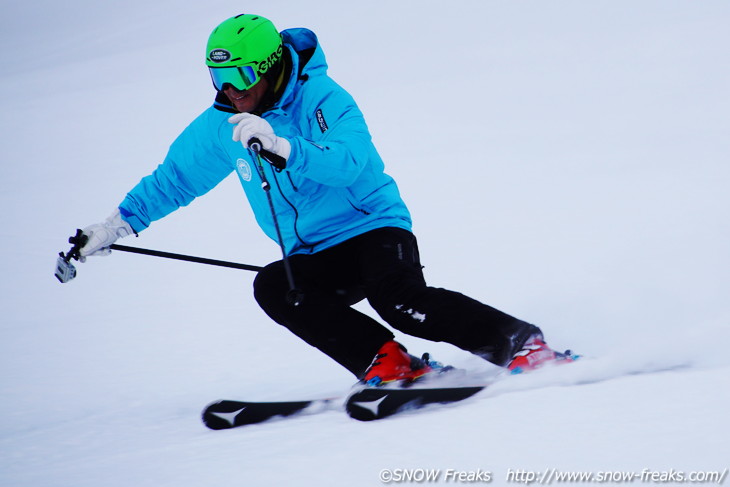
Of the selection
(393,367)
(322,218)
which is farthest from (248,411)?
(322,218)

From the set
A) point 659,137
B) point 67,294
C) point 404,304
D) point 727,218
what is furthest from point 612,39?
point 404,304

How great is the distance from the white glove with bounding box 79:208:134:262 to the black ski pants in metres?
0.81

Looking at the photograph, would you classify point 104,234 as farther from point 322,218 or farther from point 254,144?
point 254,144

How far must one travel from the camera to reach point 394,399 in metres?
2.75

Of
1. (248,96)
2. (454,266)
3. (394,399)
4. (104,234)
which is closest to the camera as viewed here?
(394,399)

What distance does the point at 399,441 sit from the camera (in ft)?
7.96

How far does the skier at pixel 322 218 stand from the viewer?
299 centimetres

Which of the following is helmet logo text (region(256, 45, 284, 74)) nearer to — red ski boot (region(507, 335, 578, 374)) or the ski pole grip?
the ski pole grip

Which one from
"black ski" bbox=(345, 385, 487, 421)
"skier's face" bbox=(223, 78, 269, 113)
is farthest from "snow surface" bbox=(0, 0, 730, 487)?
"skier's face" bbox=(223, 78, 269, 113)

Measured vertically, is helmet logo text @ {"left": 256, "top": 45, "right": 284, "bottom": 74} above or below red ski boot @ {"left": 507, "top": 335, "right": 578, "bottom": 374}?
above

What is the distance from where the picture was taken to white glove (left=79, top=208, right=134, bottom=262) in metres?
3.74

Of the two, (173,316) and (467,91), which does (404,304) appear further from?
(467,91)

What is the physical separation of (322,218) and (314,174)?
429 millimetres

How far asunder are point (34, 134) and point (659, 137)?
9144mm
